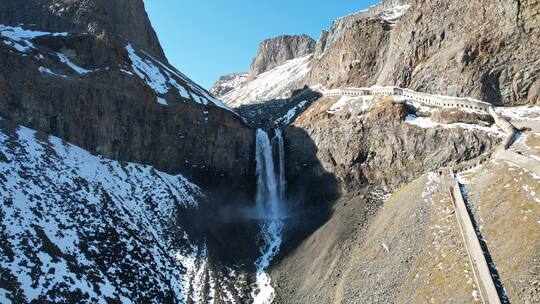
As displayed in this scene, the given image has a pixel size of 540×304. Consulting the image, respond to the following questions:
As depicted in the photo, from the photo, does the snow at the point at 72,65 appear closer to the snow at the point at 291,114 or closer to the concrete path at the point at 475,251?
the snow at the point at 291,114

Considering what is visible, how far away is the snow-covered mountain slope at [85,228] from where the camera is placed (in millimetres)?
30952

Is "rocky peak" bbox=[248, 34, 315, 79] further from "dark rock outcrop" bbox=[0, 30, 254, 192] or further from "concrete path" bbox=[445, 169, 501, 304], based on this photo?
"concrete path" bbox=[445, 169, 501, 304]

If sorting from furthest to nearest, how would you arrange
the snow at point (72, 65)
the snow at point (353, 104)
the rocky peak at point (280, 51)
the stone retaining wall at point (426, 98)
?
1. the rocky peak at point (280, 51)
2. the snow at point (353, 104)
3. the snow at point (72, 65)
4. the stone retaining wall at point (426, 98)

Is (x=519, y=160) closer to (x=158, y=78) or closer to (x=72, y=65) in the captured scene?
(x=158, y=78)

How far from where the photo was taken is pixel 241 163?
61.7 m

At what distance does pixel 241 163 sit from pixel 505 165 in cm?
3376

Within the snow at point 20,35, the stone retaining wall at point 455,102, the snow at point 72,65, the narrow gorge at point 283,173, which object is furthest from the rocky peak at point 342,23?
the snow at point 72,65

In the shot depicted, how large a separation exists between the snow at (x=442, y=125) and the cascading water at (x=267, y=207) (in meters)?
18.4

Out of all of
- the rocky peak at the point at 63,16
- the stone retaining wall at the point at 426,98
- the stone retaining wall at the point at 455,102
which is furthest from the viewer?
the rocky peak at the point at 63,16

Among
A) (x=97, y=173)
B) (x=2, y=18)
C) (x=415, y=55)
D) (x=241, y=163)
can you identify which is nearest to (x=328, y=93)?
(x=415, y=55)

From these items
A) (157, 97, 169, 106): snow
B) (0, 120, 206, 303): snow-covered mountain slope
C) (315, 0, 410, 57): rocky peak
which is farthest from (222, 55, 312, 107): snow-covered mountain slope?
(0, 120, 206, 303): snow-covered mountain slope

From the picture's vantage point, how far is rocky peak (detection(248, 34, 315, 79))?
588ft

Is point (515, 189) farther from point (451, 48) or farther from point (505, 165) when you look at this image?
point (451, 48)

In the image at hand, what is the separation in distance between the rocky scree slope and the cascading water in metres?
2.02
